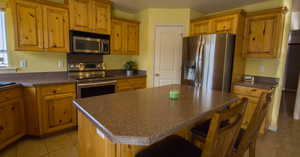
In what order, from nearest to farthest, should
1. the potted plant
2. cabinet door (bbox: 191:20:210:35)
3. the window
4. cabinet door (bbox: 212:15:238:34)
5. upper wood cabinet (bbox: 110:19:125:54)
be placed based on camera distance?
1. the window
2. cabinet door (bbox: 212:15:238:34)
3. cabinet door (bbox: 191:20:210:35)
4. upper wood cabinet (bbox: 110:19:125:54)
5. the potted plant

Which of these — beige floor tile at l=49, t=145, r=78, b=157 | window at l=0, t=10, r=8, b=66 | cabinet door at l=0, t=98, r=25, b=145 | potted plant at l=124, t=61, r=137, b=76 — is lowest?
beige floor tile at l=49, t=145, r=78, b=157

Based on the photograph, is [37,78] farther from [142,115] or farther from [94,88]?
[142,115]

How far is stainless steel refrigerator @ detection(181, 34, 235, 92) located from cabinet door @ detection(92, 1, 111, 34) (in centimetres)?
169

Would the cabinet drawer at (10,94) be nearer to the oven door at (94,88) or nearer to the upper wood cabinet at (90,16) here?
the oven door at (94,88)

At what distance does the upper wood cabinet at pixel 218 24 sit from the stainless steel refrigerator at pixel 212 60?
0.22 meters

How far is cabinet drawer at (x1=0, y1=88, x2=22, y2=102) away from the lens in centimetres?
200

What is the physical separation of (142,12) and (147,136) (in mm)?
3387

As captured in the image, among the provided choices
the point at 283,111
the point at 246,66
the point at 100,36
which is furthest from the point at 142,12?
the point at 283,111

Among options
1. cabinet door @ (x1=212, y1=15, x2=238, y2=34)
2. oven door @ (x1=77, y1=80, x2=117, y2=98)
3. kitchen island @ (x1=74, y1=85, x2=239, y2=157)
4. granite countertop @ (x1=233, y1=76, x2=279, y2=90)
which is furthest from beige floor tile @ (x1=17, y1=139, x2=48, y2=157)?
cabinet door @ (x1=212, y1=15, x2=238, y2=34)

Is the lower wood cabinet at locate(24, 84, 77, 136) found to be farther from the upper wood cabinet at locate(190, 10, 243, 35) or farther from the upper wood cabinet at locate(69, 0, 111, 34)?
the upper wood cabinet at locate(190, 10, 243, 35)

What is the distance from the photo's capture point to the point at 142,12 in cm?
363

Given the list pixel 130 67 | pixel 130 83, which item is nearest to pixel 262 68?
pixel 130 83

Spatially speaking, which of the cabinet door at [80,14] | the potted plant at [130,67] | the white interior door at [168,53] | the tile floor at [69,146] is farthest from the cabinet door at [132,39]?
the tile floor at [69,146]

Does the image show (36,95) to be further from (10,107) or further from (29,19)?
(29,19)
